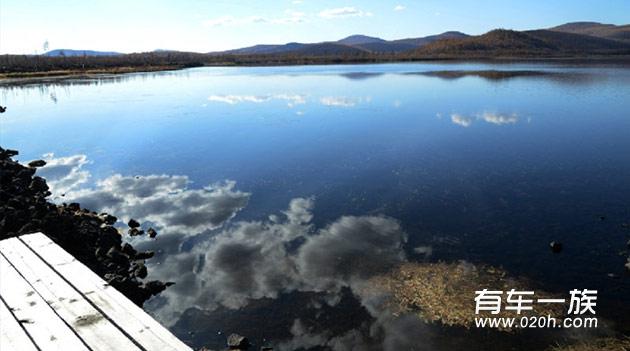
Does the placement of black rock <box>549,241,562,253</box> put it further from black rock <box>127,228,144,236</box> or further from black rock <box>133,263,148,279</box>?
black rock <box>127,228,144,236</box>

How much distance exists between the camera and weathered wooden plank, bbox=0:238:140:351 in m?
4.79

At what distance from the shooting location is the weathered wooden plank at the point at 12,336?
4.65 metres

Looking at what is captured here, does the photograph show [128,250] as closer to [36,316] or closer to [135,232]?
[135,232]

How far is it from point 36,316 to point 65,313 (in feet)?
1.01

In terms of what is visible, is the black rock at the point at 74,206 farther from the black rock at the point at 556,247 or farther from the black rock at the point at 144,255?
the black rock at the point at 556,247

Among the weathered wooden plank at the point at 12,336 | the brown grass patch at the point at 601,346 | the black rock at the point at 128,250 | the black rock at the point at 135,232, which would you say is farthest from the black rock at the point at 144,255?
the brown grass patch at the point at 601,346

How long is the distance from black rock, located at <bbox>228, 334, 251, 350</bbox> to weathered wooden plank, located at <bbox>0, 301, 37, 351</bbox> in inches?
215

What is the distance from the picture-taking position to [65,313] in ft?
17.4

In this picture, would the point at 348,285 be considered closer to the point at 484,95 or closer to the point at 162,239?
the point at 162,239

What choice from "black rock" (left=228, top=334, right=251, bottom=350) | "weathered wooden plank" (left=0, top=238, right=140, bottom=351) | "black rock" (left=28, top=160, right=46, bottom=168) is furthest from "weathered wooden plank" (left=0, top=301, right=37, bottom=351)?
"black rock" (left=28, top=160, right=46, bottom=168)

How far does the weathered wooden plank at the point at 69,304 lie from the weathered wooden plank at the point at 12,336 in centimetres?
42

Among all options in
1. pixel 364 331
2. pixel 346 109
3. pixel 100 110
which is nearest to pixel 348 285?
pixel 364 331

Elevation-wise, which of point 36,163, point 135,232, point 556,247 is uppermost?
point 36,163

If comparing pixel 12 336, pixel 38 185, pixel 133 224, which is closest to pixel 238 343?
pixel 12 336
